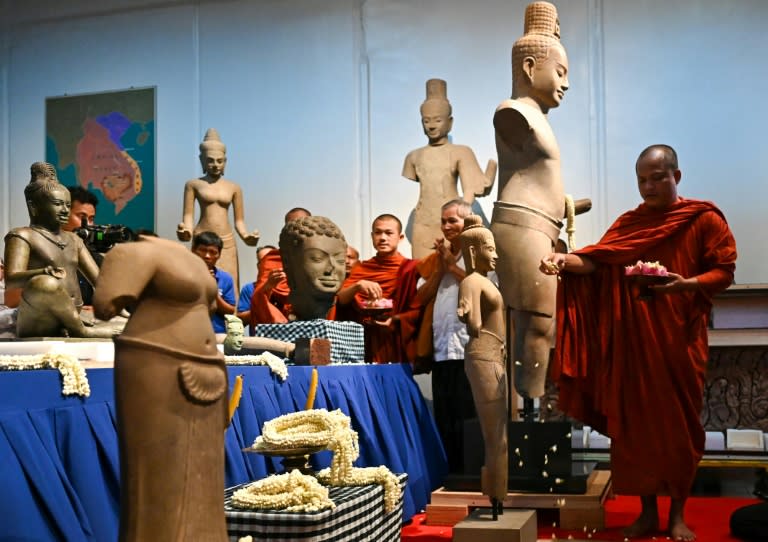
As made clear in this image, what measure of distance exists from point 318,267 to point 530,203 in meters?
1.13

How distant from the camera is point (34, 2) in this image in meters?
10.7

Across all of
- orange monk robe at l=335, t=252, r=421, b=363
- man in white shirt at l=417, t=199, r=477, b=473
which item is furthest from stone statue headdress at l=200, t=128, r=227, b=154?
man in white shirt at l=417, t=199, r=477, b=473

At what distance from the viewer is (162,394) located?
1.82 metres

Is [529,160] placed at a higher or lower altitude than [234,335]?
higher

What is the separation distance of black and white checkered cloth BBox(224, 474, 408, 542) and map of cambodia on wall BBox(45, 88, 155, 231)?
292 inches

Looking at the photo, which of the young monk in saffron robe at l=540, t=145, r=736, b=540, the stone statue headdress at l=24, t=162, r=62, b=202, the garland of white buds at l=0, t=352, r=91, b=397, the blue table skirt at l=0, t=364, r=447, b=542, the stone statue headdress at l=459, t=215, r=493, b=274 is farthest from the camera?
the young monk in saffron robe at l=540, t=145, r=736, b=540

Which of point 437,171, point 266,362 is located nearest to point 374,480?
point 266,362

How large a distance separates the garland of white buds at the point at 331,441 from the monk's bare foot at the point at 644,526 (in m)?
1.78

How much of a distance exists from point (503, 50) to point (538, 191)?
4.75m

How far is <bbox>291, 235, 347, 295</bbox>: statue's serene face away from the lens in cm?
489

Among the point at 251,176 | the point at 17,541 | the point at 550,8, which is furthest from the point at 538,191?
the point at 251,176

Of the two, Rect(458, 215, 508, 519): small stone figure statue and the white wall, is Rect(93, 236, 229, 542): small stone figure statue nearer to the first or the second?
Rect(458, 215, 508, 519): small stone figure statue

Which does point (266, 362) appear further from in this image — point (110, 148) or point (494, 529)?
point (110, 148)

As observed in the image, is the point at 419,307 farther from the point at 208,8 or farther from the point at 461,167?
the point at 208,8
